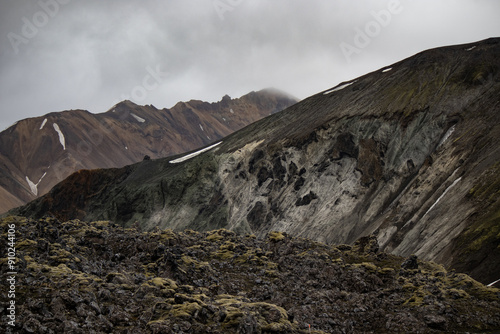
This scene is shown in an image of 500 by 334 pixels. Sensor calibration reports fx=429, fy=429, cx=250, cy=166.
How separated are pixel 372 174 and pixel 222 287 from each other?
54.2 metres

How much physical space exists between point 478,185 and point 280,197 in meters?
42.3

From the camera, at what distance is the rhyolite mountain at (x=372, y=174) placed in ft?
156

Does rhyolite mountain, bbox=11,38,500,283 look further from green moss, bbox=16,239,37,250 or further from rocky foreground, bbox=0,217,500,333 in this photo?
green moss, bbox=16,239,37,250

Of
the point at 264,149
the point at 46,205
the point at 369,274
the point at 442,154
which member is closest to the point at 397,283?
the point at 369,274

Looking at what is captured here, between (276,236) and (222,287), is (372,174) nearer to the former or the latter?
(276,236)

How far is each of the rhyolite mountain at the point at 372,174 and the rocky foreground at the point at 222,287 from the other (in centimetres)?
1023

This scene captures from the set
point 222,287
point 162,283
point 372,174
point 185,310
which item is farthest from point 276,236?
point 372,174

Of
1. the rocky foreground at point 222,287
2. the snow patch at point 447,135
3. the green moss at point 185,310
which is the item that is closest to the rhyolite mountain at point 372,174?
the snow patch at point 447,135

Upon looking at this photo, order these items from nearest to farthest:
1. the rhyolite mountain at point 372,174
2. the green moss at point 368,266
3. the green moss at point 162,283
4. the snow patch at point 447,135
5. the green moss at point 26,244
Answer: the green moss at point 162,283 → the green moss at point 26,244 → the green moss at point 368,266 → the rhyolite mountain at point 372,174 → the snow patch at point 447,135

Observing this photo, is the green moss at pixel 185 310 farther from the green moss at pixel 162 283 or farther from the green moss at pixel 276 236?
the green moss at pixel 276 236

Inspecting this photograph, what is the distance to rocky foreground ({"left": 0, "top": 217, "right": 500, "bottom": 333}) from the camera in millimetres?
16531

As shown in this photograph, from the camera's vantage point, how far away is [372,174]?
72.5m

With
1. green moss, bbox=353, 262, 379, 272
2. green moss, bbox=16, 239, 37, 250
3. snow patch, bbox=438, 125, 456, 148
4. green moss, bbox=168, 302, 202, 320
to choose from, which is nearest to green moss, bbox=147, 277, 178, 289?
green moss, bbox=168, 302, 202, 320

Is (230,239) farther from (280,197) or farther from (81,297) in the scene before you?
(280,197)
